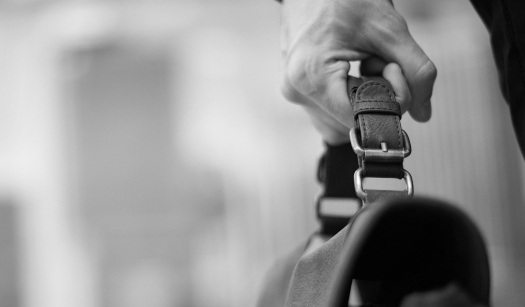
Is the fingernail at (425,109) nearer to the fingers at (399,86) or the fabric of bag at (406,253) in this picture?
the fingers at (399,86)

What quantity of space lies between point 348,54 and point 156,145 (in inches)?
182

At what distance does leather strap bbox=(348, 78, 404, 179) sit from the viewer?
0.49 metres

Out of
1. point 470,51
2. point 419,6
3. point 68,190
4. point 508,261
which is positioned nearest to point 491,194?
point 508,261

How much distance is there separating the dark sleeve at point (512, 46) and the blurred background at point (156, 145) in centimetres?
236

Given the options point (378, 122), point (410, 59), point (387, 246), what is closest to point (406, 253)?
point (387, 246)

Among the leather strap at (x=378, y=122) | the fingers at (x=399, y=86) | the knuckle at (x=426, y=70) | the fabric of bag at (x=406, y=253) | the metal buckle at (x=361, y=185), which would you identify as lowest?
the fabric of bag at (x=406, y=253)

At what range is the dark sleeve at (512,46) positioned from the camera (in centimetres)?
57

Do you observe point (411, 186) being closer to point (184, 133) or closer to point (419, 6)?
point (419, 6)

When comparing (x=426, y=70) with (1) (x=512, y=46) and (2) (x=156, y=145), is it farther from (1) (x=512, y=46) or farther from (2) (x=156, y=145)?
(2) (x=156, y=145)

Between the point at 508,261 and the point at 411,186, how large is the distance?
2.36 meters

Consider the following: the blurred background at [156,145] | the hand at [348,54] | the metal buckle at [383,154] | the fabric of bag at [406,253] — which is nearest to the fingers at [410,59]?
the hand at [348,54]

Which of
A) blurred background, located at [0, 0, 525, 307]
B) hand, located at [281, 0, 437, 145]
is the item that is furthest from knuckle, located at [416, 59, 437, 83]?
blurred background, located at [0, 0, 525, 307]

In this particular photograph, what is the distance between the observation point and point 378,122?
1.66ft

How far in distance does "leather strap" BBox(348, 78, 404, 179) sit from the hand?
4 cm
